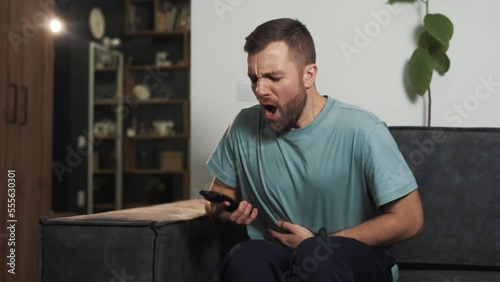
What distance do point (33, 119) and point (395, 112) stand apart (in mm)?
1610

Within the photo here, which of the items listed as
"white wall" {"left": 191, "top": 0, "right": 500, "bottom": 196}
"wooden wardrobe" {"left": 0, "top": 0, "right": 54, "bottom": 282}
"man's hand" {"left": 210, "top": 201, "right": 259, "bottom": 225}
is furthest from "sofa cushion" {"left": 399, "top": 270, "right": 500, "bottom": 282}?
"wooden wardrobe" {"left": 0, "top": 0, "right": 54, "bottom": 282}

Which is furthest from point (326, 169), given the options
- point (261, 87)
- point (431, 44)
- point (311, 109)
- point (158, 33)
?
point (158, 33)

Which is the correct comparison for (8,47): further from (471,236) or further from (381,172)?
(471,236)

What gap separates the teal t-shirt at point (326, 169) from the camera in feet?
4.96

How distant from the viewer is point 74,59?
6.07 metres

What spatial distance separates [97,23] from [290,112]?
549cm

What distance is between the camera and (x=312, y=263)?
130cm

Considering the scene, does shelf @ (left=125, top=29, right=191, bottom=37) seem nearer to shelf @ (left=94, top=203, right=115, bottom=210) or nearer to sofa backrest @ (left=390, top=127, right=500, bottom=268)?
shelf @ (left=94, top=203, right=115, bottom=210)

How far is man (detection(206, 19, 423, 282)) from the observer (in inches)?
56.1

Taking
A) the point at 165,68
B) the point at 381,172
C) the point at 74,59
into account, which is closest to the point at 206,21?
the point at 381,172

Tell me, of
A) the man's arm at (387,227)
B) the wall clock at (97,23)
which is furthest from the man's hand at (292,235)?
the wall clock at (97,23)

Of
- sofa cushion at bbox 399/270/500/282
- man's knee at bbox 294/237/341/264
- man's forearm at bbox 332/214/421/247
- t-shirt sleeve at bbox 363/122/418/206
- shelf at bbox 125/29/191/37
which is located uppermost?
shelf at bbox 125/29/191/37

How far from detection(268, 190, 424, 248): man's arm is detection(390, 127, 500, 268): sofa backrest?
423 millimetres

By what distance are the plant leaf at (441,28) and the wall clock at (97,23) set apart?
4.92 metres
